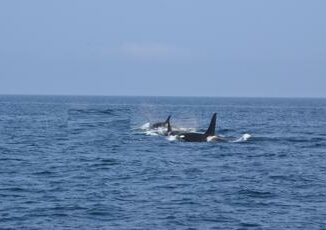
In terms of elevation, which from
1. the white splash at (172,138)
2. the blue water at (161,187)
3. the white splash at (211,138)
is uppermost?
the white splash at (211,138)

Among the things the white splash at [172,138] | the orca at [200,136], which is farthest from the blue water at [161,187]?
the white splash at [172,138]

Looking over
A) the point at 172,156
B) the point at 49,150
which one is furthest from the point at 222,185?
the point at 49,150

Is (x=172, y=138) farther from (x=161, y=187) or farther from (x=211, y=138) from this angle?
(x=161, y=187)

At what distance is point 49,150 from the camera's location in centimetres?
5066

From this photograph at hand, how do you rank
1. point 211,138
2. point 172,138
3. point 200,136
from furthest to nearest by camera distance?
point 172,138, point 211,138, point 200,136

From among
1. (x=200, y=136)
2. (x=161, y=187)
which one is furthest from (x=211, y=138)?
(x=161, y=187)

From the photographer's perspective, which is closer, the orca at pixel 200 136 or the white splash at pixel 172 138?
the orca at pixel 200 136

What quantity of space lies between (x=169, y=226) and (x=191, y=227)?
0.64 m

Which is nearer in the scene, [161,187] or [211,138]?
[161,187]

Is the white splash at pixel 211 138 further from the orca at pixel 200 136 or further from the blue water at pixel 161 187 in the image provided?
the blue water at pixel 161 187

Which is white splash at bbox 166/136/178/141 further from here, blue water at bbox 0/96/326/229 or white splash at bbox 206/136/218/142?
blue water at bbox 0/96/326/229

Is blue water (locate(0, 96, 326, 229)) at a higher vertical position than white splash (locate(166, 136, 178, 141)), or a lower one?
lower

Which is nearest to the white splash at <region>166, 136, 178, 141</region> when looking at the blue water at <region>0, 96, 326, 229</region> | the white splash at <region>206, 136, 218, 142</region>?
the white splash at <region>206, 136, 218, 142</region>

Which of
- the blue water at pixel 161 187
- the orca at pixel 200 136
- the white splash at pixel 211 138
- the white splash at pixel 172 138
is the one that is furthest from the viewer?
the white splash at pixel 172 138
